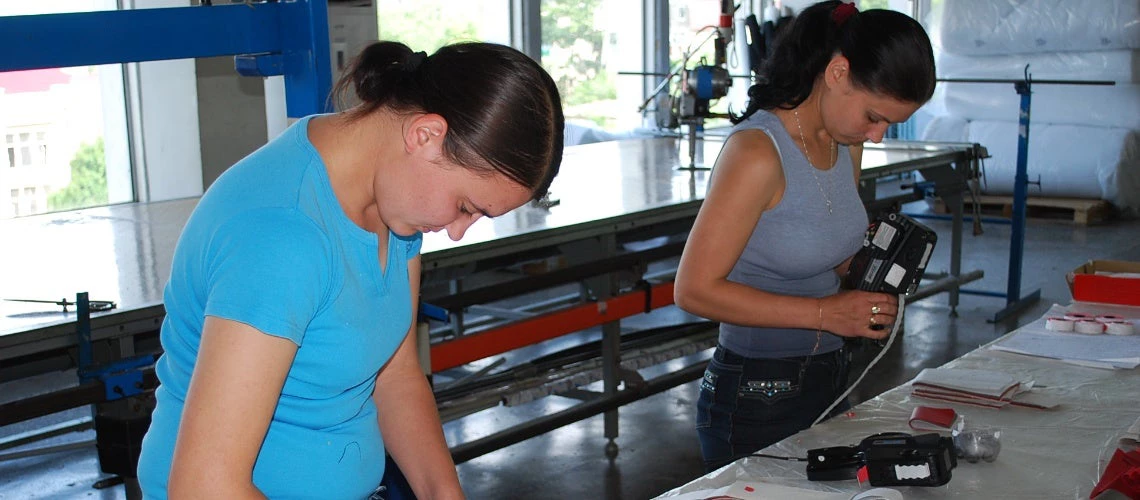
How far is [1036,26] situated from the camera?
22.8 ft

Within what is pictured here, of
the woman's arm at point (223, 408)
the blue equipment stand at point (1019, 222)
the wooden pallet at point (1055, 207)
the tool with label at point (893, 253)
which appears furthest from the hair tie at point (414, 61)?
the wooden pallet at point (1055, 207)

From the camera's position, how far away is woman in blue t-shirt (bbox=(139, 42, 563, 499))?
0.88 metres

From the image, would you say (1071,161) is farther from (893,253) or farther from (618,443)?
(893,253)

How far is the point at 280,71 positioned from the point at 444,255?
32.7 inches

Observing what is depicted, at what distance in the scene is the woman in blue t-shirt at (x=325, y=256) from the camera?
88cm

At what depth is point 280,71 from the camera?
1813 mm

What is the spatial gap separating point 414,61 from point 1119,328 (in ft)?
5.52

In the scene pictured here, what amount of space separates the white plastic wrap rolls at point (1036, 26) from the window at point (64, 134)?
5088 mm

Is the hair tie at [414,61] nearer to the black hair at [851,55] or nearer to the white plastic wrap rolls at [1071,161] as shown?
the black hair at [851,55]

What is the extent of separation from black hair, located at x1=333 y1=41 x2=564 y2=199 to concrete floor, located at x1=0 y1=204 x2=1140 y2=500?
Result: 2.30 metres

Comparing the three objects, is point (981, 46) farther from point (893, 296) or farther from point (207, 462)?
point (207, 462)

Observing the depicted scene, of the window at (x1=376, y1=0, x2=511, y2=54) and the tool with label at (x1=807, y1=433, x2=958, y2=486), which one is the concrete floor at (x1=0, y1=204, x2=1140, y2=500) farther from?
the window at (x1=376, y1=0, x2=511, y2=54)

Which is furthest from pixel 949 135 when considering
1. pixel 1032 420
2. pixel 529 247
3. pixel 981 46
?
pixel 1032 420

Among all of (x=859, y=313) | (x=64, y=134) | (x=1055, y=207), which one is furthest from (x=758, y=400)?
(x=1055, y=207)
